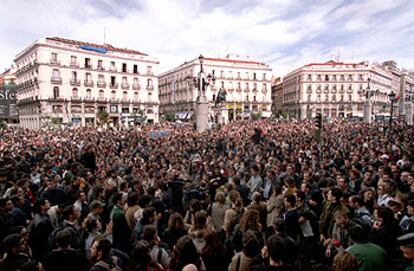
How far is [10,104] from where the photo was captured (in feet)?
171

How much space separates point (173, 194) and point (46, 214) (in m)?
2.57

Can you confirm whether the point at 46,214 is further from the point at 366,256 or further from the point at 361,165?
the point at 361,165

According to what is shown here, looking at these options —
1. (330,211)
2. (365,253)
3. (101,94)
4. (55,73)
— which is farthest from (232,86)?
(365,253)

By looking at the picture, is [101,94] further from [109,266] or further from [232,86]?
[109,266]

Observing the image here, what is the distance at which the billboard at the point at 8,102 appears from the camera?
50.2 metres

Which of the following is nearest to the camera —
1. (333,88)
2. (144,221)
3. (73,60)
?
(144,221)

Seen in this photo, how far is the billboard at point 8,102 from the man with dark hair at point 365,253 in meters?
60.0

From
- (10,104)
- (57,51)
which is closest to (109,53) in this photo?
(57,51)

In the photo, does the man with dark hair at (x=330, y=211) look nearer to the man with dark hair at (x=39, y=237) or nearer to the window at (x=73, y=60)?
the man with dark hair at (x=39, y=237)

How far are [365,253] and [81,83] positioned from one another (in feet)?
169

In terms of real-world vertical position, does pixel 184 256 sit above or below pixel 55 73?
below

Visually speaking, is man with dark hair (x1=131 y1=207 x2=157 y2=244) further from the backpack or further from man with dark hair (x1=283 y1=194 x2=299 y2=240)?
man with dark hair (x1=283 y1=194 x2=299 y2=240)

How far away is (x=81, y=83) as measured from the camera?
47.8 meters

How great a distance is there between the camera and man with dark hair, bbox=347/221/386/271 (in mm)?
3020
